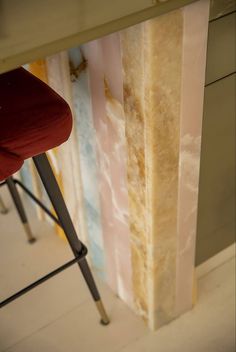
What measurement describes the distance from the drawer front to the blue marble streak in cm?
29

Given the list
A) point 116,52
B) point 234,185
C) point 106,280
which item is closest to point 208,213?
point 234,185

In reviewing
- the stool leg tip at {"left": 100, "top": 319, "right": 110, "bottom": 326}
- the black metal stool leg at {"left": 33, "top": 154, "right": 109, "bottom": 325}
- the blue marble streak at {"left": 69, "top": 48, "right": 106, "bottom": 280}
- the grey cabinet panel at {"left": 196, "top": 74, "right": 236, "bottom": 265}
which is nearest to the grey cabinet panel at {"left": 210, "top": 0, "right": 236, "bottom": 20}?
the grey cabinet panel at {"left": 196, "top": 74, "right": 236, "bottom": 265}

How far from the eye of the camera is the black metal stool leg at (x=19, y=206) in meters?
1.65

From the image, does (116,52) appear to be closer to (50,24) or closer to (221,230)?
(50,24)

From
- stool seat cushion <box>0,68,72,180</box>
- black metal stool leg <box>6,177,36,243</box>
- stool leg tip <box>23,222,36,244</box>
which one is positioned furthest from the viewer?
stool leg tip <box>23,222,36,244</box>

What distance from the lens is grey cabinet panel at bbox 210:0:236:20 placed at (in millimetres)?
1134

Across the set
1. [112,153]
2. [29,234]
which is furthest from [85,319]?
[112,153]

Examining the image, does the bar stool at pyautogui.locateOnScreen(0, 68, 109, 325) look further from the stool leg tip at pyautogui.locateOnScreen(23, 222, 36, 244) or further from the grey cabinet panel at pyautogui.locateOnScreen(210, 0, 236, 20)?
the stool leg tip at pyautogui.locateOnScreen(23, 222, 36, 244)

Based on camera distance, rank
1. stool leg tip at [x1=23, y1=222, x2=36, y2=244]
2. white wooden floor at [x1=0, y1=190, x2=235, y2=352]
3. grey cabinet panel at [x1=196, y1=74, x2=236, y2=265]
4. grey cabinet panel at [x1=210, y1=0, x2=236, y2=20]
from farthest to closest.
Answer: stool leg tip at [x1=23, y1=222, x2=36, y2=244], white wooden floor at [x1=0, y1=190, x2=235, y2=352], grey cabinet panel at [x1=196, y1=74, x2=236, y2=265], grey cabinet panel at [x1=210, y1=0, x2=236, y2=20]

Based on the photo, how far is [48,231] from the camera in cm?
188

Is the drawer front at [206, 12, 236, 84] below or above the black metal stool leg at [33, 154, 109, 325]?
above

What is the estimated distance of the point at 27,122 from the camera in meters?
1.05

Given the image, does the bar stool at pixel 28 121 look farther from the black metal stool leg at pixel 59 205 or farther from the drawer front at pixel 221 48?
the drawer front at pixel 221 48

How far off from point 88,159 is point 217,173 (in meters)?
0.33
